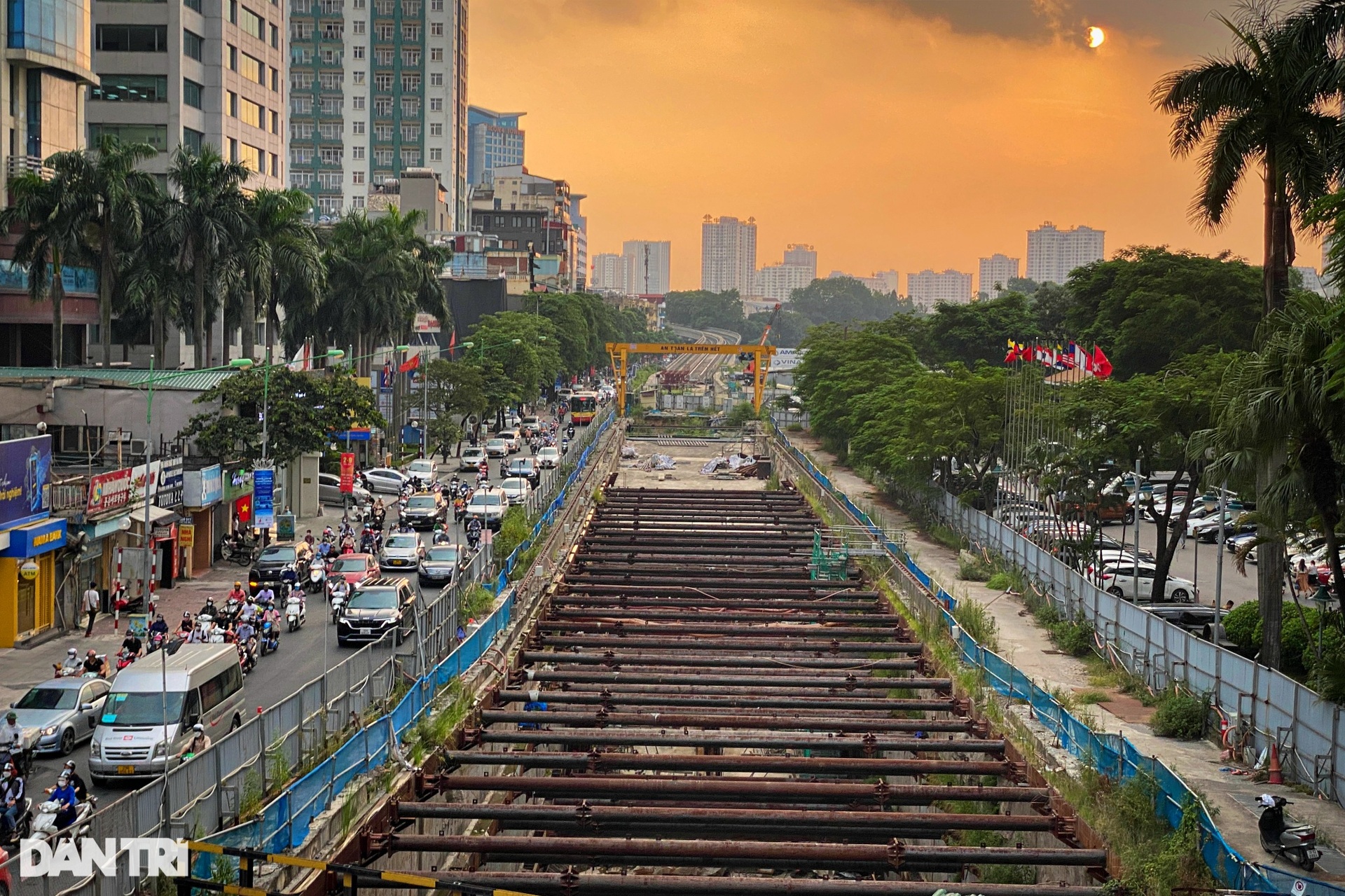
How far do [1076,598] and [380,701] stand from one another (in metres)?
19.4

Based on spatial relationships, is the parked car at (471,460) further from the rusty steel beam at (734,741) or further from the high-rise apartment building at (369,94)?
the high-rise apartment building at (369,94)

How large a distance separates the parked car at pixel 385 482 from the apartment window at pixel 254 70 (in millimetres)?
32340

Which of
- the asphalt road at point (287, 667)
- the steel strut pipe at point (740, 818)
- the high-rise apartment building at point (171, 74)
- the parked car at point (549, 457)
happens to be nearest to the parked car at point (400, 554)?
the asphalt road at point (287, 667)

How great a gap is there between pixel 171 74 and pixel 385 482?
1142 inches

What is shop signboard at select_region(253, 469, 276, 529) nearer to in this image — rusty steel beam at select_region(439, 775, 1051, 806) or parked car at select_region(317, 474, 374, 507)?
parked car at select_region(317, 474, 374, 507)

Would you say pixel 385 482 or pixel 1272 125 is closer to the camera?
pixel 1272 125

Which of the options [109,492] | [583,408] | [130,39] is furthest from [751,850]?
[583,408]

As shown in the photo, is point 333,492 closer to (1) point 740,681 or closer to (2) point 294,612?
(2) point 294,612

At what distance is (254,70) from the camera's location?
90188mm

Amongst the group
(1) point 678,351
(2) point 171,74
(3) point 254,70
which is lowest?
(1) point 678,351

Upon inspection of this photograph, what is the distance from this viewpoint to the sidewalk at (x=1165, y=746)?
67.9 ft

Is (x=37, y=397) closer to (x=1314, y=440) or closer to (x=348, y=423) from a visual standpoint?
(x=348, y=423)

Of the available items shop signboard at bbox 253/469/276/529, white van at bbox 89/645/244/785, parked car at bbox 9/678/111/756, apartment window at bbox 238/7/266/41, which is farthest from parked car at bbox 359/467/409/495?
white van at bbox 89/645/244/785

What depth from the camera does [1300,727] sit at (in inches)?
A: 939
